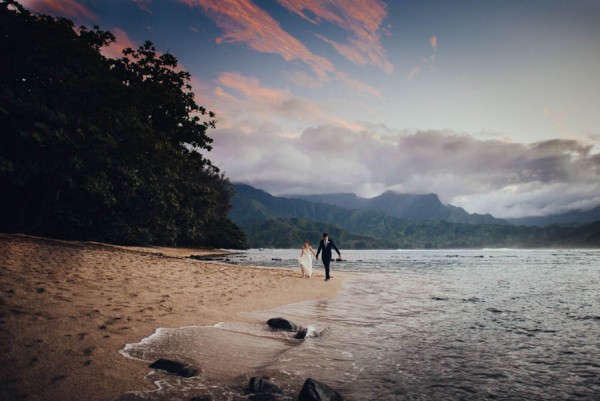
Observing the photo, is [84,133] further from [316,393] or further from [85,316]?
[316,393]

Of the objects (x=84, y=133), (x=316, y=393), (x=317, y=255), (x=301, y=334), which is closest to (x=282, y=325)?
(x=301, y=334)

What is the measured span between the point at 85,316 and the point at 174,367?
323 centimetres

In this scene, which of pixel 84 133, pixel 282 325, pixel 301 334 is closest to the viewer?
pixel 301 334

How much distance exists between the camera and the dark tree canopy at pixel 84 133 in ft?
64.8

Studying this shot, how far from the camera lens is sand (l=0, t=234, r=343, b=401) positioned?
409 cm

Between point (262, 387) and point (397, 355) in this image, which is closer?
point (262, 387)

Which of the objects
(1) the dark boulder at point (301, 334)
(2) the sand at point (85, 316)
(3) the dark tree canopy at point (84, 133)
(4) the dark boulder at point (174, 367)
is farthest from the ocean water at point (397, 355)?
(3) the dark tree canopy at point (84, 133)

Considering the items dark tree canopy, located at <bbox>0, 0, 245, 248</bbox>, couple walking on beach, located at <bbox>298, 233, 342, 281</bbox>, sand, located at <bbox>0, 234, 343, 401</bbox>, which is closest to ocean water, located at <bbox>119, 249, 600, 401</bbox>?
sand, located at <bbox>0, 234, 343, 401</bbox>

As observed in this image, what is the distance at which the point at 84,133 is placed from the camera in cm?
2120

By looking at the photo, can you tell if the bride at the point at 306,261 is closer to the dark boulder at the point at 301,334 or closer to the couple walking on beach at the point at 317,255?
the couple walking on beach at the point at 317,255

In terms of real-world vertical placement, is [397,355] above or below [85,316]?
below

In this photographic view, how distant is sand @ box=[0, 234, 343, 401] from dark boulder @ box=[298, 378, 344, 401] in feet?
7.03

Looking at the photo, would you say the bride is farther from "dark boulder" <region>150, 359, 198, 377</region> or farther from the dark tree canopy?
"dark boulder" <region>150, 359, 198, 377</region>

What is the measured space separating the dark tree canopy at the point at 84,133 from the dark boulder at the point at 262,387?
20.9 meters
